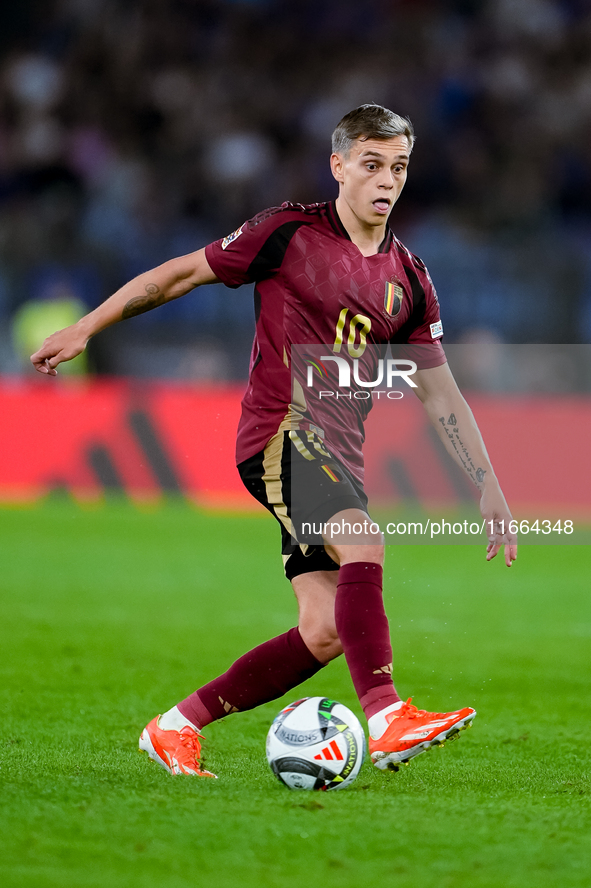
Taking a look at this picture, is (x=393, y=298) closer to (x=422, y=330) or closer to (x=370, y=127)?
(x=422, y=330)

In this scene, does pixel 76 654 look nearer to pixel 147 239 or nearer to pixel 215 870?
pixel 215 870

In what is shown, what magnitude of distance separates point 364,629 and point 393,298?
1.11 meters

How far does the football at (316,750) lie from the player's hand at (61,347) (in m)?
1.32

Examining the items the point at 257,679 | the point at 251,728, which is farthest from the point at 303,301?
the point at 251,728

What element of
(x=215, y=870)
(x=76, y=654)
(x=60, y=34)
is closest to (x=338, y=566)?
(x=215, y=870)

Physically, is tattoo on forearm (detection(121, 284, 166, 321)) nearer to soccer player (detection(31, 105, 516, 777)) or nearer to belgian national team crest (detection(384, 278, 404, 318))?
soccer player (detection(31, 105, 516, 777))

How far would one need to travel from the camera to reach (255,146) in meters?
16.3

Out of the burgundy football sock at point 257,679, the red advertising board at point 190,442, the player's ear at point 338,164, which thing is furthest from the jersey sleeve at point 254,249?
the red advertising board at point 190,442

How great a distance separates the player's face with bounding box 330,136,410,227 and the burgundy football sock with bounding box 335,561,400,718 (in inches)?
45.4

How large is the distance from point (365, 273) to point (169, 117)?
13821 millimetres

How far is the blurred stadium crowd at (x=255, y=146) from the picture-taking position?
13.8 meters

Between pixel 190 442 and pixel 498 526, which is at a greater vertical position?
pixel 190 442

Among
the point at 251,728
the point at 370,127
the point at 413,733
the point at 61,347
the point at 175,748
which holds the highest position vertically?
the point at 370,127

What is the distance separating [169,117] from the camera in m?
16.9
